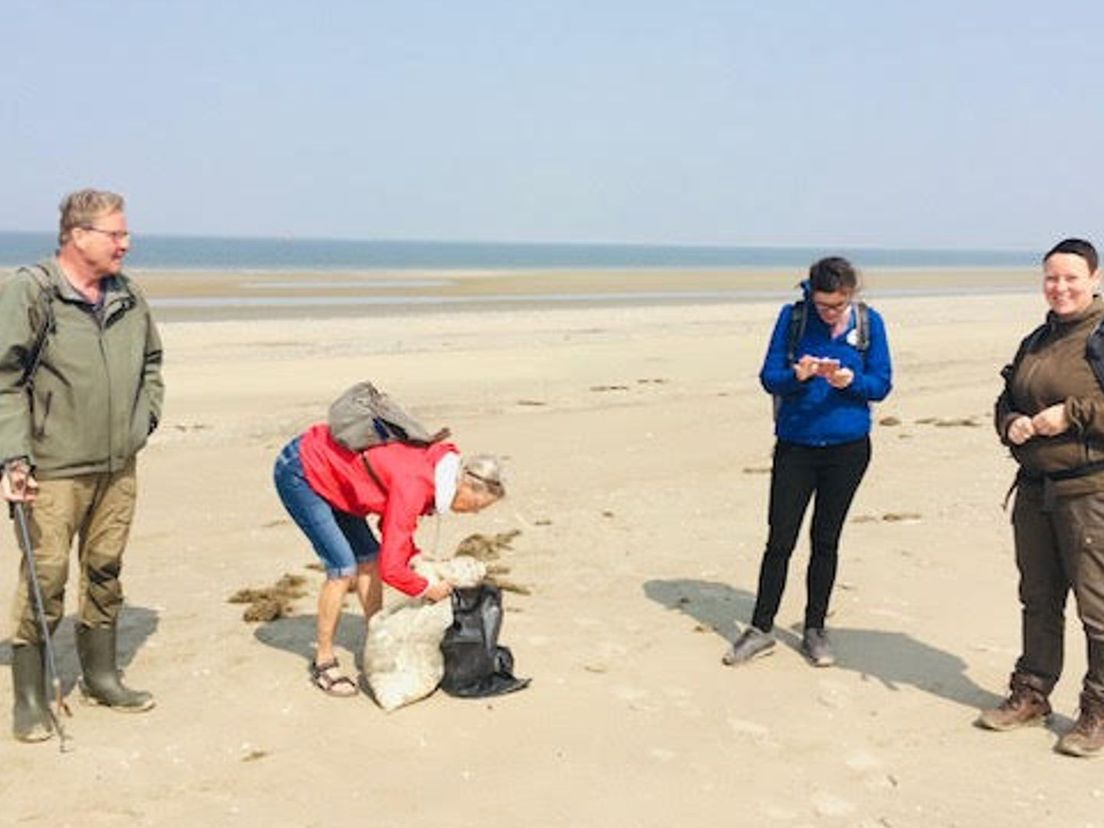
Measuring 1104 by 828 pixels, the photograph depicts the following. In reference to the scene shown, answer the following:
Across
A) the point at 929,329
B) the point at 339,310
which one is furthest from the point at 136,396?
the point at 339,310

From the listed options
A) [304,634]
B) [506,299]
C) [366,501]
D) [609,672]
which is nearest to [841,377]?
[609,672]

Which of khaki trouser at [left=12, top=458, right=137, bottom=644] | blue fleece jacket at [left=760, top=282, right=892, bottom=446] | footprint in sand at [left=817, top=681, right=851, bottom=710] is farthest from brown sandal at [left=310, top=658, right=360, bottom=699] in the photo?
blue fleece jacket at [left=760, top=282, right=892, bottom=446]

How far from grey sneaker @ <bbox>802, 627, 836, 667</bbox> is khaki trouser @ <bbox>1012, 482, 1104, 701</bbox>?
106 cm

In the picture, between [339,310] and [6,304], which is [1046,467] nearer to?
[6,304]

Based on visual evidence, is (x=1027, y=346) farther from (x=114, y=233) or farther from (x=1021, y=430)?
(x=114, y=233)

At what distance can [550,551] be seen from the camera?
834 centimetres

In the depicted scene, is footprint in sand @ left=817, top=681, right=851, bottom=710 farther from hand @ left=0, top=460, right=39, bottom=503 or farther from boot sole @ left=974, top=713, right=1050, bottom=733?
hand @ left=0, top=460, right=39, bottom=503

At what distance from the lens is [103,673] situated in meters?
5.45

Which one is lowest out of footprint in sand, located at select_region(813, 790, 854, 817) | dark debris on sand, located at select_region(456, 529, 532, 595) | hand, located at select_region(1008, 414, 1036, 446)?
dark debris on sand, located at select_region(456, 529, 532, 595)

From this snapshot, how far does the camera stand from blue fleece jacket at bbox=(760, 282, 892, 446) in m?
5.84

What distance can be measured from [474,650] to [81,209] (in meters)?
2.74

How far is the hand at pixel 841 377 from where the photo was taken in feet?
18.6

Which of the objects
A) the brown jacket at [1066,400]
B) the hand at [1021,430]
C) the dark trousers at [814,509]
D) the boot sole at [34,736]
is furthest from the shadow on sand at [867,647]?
the boot sole at [34,736]

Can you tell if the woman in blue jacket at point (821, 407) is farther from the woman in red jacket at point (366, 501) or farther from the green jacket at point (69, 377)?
the green jacket at point (69, 377)
